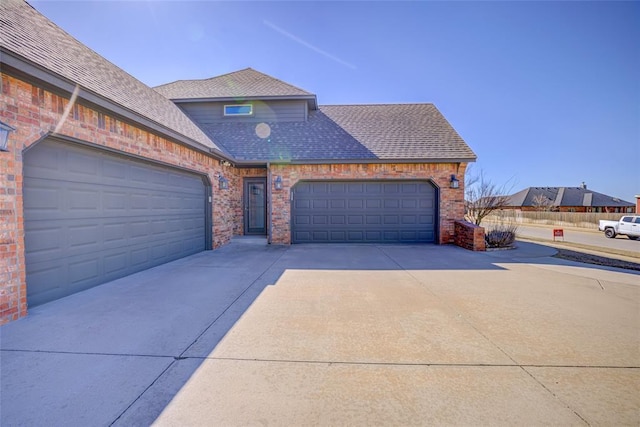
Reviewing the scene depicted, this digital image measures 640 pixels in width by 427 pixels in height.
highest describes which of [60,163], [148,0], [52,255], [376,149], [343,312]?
[148,0]

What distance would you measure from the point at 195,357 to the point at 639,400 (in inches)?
150

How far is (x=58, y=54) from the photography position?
15.8 ft

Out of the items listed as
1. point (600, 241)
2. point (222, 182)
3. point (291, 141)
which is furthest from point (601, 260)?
point (222, 182)

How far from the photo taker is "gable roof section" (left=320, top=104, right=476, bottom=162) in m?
9.65

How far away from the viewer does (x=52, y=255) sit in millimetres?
4066

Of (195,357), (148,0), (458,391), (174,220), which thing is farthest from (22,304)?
(148,0)

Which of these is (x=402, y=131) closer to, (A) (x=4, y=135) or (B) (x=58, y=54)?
(B) (x=58, y=54)

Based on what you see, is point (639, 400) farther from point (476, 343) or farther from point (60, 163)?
point (60, 163)

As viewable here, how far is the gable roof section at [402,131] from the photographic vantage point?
9.65 m

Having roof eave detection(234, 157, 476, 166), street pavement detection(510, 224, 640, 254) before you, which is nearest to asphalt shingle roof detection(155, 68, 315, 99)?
roof eave detection(234, 157, 476, 166)

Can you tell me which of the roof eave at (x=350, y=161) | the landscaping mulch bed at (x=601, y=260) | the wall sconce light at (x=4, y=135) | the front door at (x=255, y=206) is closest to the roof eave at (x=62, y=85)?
the wall sconce light at (x=4, y=135)

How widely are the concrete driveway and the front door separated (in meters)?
5.69

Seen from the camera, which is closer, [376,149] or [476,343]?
[476,343]

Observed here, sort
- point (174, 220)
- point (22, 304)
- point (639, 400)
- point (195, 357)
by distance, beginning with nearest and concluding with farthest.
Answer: point (639, 400) < point (195, 357) < point (22, 304) < point (174, 220)
